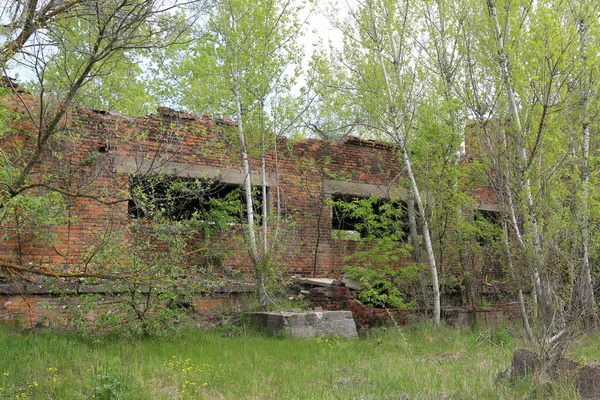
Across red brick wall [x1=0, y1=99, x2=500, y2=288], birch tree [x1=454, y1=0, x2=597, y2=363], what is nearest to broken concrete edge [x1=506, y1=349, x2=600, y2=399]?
birch tree [x1=454, y1=0, x2=597, y2=363]

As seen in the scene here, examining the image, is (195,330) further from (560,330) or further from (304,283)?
(560,330)

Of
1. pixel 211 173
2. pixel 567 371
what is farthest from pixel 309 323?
pixel 567 371

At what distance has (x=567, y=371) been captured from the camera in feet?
17.1

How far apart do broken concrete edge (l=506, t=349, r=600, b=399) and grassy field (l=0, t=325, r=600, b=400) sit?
0.58 feet

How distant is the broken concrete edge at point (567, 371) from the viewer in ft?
16.3

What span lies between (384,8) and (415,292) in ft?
19.2

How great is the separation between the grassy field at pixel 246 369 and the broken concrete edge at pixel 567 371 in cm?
18

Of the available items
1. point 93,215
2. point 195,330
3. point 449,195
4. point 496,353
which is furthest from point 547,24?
point 93,215

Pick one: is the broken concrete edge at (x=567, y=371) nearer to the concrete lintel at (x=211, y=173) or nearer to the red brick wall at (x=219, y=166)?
the red brick wall at (x=219, y=166)

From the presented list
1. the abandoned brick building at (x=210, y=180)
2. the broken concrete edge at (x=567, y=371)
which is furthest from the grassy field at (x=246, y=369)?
the abandoned brick building at (x=210, y=180)

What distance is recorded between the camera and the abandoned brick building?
9.04 metres

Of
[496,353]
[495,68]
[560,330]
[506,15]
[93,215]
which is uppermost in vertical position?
[506,15]

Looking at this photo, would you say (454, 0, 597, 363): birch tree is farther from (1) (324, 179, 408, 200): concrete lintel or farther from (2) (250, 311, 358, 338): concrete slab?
(1) (324, 179, 408, 200): concrete lintel

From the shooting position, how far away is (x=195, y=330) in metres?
9.17
